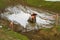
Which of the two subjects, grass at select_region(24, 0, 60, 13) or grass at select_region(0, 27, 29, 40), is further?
grass at select_region(24, 0, 60, 13)

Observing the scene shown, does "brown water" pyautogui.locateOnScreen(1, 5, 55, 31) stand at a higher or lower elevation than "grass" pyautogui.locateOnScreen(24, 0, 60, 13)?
lower

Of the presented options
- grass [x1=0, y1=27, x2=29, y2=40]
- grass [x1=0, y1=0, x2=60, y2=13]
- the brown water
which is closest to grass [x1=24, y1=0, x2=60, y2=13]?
grass [x1=0, y1=0, x2=60, y2=13]

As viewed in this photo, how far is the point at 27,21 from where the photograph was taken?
14656mm

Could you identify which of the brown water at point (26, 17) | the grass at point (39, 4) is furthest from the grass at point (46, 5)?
the brown water at point (26, 17)

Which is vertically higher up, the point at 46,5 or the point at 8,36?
the point at 46,5

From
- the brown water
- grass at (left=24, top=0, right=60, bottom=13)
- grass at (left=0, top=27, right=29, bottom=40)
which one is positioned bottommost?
grass at (left=0, top=27, right=29, bottom=40)

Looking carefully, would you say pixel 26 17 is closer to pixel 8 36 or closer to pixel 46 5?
pixel 46 5

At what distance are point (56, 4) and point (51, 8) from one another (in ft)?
1.78

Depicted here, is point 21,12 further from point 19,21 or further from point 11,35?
point 11,35

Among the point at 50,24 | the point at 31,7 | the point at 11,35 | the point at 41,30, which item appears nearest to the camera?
the point at 11,35

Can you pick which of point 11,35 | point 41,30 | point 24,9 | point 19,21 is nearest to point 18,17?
point 19,21

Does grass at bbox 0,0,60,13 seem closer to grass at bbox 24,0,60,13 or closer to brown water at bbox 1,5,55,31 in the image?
grass at bbox 24,0,60,13

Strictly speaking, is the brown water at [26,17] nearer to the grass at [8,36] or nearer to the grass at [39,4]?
the grass at [39,4]

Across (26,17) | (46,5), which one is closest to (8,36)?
(26,17)
